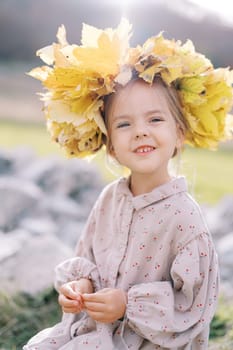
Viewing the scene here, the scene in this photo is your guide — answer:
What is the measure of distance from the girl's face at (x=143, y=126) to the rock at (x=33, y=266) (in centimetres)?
144

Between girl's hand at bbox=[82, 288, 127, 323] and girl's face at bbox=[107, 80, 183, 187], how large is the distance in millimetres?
436

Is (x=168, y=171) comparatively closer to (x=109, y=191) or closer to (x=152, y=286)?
(x=109, y=191)

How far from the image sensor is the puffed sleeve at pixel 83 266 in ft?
8.84

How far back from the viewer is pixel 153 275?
8.23 feet

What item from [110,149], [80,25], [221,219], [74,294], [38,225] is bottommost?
[221,219]

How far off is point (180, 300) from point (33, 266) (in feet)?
5.25

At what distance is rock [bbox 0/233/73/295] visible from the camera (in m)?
3.80

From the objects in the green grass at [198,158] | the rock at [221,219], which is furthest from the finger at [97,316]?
the green grass at [198,158]

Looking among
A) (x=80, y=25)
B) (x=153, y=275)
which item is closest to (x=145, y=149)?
(x=153, y=275)

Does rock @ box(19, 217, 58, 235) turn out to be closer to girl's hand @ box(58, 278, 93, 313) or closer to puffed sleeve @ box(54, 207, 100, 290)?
puffed sleeve @ box(54, 207, 100, 290)

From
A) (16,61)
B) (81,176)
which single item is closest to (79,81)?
(81,176)

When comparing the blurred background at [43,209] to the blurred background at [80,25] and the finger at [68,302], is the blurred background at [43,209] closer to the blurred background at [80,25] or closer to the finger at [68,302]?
the finger at [68,302]

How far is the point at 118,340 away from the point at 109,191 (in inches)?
23.5

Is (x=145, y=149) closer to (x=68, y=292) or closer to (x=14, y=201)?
(x=68, y=292)
